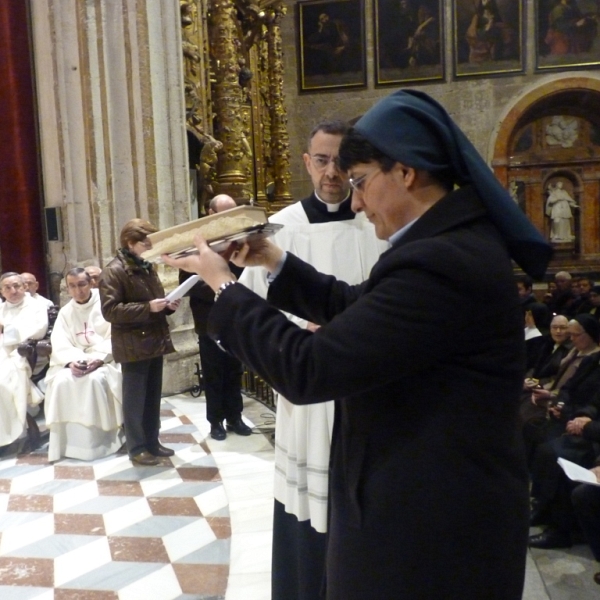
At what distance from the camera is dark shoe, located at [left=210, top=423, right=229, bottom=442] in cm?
545

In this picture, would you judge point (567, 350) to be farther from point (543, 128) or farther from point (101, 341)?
point (543, 128)

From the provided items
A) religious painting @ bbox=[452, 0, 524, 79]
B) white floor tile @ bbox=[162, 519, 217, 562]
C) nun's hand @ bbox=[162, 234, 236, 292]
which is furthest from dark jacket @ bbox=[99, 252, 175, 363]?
religious painting @ bbox=[452, 0, 524, 79]

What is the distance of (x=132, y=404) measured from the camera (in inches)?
193

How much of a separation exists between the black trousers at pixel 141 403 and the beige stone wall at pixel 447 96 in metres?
10.9

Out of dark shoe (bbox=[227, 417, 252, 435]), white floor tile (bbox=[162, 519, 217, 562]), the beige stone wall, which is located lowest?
dark shoe (bbox=[227, 417, 252, 435])

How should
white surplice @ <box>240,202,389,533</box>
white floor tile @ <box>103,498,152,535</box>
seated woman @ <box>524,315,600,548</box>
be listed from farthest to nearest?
white floor tile @ <box>103,498,152,535</box>
seated woman @ <box>524,315,600,548</box>
white surplice @ <box>240,202,389,533</box>

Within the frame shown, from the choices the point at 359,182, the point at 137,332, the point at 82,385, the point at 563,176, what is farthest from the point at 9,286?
the point at 563,176

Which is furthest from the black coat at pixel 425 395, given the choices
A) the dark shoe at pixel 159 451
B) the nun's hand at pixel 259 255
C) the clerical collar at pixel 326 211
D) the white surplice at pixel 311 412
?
the dark shoe at pixel 159 451

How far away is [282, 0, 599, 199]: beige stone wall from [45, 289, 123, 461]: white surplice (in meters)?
10.4

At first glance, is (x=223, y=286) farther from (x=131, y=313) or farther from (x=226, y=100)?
(x=226, y=100)

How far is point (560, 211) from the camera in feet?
52.8

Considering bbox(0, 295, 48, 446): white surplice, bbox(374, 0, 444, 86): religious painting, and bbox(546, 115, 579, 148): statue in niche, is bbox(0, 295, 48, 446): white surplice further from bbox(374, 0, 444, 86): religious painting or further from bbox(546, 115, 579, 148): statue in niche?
bbox(546, 115, 579, 148): statue in niche

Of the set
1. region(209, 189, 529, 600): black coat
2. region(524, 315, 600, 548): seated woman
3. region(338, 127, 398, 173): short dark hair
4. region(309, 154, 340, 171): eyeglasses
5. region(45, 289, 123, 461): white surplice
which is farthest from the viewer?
region(45, 289, 123, 461): white surplice

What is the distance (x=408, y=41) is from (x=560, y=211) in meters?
5.09
